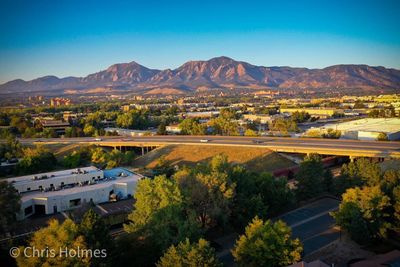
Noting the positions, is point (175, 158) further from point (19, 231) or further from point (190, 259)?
point (190, 259)

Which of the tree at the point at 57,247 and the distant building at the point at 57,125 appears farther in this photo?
the distant building at the point at 57,125

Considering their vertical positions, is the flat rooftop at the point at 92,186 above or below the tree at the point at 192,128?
below

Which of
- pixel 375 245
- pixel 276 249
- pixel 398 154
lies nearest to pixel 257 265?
pixel 276 249

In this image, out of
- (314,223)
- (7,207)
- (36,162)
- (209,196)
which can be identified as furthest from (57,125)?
(314,223)

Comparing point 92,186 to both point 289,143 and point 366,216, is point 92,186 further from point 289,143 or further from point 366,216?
point 289,143

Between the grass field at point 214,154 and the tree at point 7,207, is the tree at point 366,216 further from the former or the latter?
the tree at point 7,207

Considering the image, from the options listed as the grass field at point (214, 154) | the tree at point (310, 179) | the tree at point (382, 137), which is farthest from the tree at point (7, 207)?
the tree at point (382, 137)

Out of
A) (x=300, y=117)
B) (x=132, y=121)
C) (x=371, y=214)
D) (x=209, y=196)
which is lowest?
(x=371, y=214)
